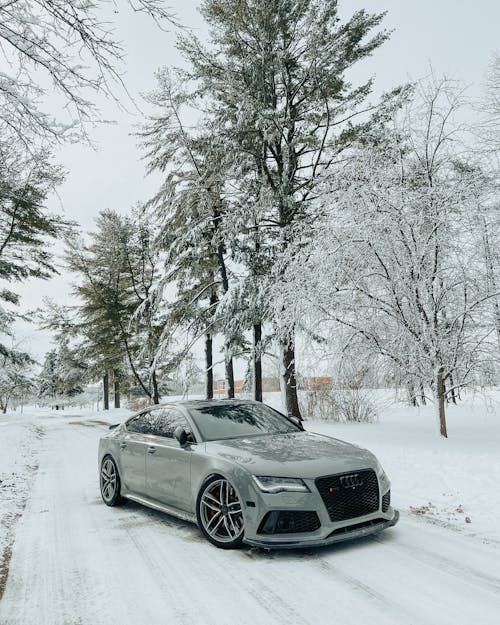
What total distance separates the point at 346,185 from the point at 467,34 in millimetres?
3857

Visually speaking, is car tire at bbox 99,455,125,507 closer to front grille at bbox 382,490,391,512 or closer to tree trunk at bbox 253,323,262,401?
front grille at bbox 382,490,391,512

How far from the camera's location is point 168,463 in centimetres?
611

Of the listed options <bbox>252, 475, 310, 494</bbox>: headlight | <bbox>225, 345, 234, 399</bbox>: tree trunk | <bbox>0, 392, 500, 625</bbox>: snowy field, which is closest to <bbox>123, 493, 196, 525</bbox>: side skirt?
<bbox>0, 392, 500, 625</bbox>: snowy field

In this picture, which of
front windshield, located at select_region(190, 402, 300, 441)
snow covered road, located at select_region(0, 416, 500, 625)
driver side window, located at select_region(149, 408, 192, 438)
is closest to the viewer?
snow covered road, located at select_region(0, 416, 500, 625)

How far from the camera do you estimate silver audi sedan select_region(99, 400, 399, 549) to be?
184 inches

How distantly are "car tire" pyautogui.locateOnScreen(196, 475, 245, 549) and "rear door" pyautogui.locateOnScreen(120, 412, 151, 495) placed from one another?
1.49m

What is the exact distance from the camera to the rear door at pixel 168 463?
5.76 metres

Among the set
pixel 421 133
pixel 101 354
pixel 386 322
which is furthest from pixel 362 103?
pixel 101 354

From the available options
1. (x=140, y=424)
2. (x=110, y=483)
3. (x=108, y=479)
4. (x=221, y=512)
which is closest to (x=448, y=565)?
(x=221, y=512)

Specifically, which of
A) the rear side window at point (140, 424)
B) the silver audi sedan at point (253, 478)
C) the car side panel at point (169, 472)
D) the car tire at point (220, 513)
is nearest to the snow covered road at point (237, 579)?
the car tire at point (220, 513)

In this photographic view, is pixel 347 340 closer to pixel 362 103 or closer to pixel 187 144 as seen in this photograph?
pixel 362 103

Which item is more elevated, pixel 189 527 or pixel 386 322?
pixel 386 322

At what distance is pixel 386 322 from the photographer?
11500 mm

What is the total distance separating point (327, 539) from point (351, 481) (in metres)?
0.60
